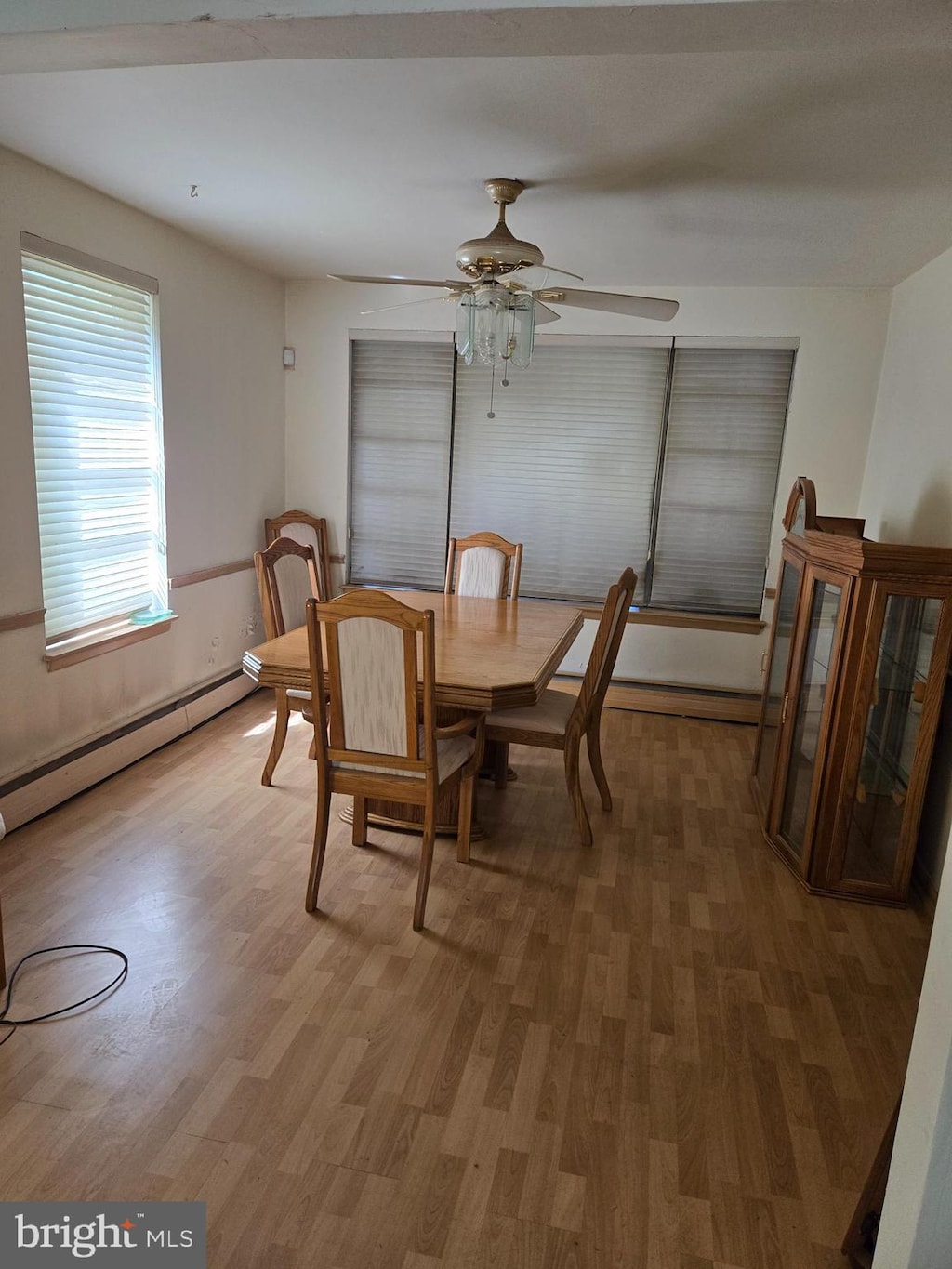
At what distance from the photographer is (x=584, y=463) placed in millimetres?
4898

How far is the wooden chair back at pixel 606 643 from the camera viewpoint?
119 inches

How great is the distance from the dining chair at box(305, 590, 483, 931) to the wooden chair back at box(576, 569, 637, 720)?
60 centimetres

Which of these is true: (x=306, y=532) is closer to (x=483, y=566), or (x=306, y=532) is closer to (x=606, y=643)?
(x=483, y=566)

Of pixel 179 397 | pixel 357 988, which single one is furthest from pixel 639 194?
pixel 357 988

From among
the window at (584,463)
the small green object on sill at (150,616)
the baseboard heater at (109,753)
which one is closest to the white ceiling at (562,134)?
the window at (584,463)

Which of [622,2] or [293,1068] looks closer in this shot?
[622,2]

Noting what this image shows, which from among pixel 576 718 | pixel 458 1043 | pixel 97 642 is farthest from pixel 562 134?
pixel 97 642

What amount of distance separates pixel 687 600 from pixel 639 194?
8.35 ft

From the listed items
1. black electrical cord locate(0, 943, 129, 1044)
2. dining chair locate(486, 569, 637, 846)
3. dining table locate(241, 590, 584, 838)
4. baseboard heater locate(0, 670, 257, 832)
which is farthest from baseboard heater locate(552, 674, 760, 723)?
black electrical cord locate(0, 943, 129, 1044)

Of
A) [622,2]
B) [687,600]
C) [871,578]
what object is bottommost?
[687,600]

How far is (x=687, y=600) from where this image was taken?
4.92 metres

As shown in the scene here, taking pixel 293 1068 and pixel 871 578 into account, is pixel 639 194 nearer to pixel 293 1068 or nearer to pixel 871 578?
pixel 871 578

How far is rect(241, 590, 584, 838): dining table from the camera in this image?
8.79 ft

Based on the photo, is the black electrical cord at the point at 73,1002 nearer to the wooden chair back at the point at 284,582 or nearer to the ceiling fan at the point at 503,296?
the wooden chair back at the point at 284,582
